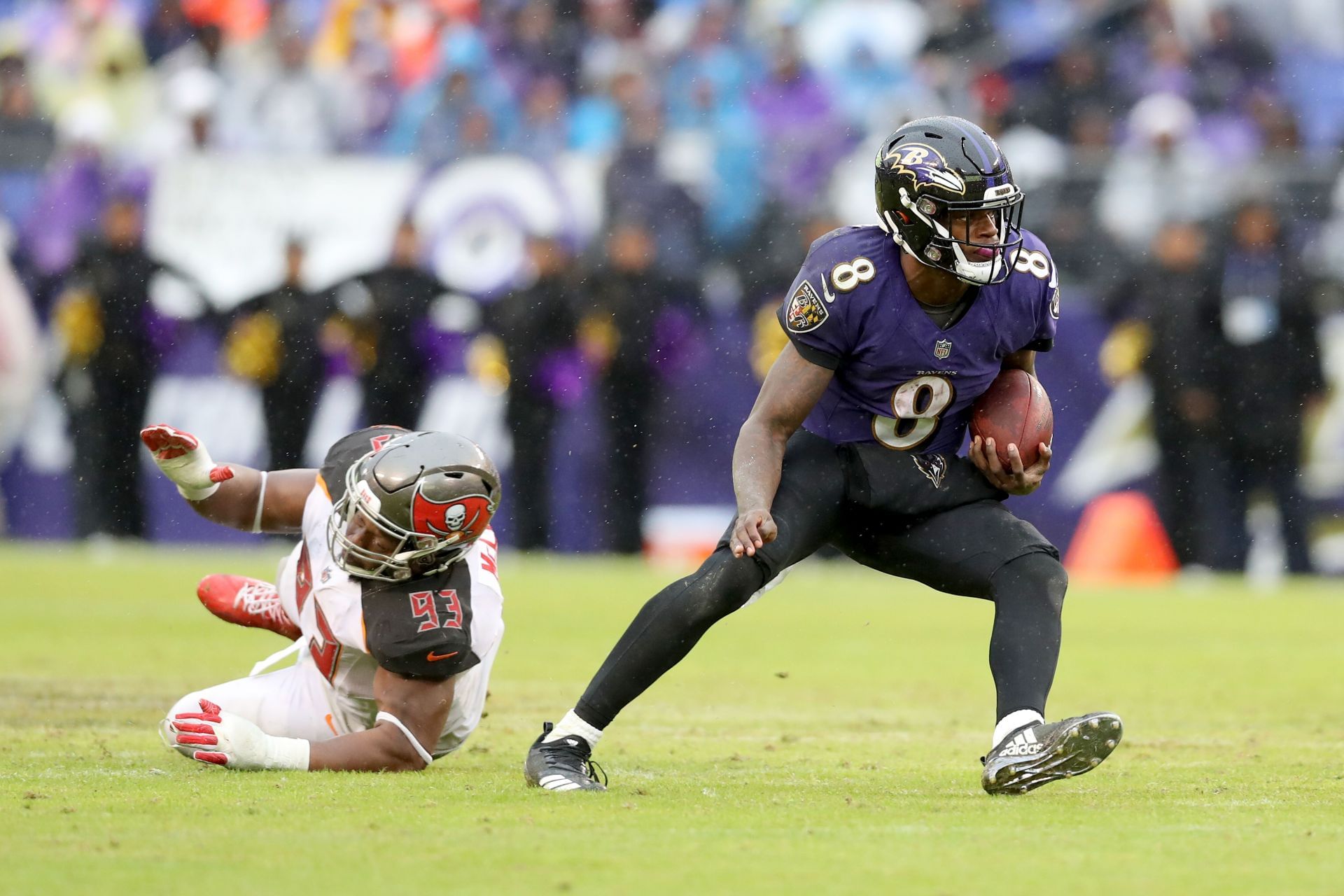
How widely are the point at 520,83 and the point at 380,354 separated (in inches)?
114

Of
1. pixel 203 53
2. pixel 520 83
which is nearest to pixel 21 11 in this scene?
pixel 203 53

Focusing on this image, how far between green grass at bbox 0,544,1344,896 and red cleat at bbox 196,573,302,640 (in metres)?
0.49

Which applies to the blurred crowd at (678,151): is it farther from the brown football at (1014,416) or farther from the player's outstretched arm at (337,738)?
the player's outstretched arm at (337,738)

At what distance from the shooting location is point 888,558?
510cm

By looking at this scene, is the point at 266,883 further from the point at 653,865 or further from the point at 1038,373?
the point at 1038,373

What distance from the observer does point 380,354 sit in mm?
13875

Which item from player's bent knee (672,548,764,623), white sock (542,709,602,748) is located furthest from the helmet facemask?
white sock (542,709,602,748)

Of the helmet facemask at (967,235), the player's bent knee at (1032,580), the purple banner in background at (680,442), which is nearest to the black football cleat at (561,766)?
the player's bent knee at (1032,580)

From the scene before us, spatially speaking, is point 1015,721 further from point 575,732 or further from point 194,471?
point 194,471

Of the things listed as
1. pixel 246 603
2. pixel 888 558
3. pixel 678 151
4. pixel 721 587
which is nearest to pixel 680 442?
pixel 678 151

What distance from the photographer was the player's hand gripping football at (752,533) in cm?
468

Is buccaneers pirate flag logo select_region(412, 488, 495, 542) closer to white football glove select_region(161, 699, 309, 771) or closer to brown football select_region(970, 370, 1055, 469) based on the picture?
white football glove select_region(161, 699, 309, 771)

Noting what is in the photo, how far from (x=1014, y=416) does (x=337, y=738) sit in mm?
1985

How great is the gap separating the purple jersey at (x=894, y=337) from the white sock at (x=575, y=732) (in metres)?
1.01
